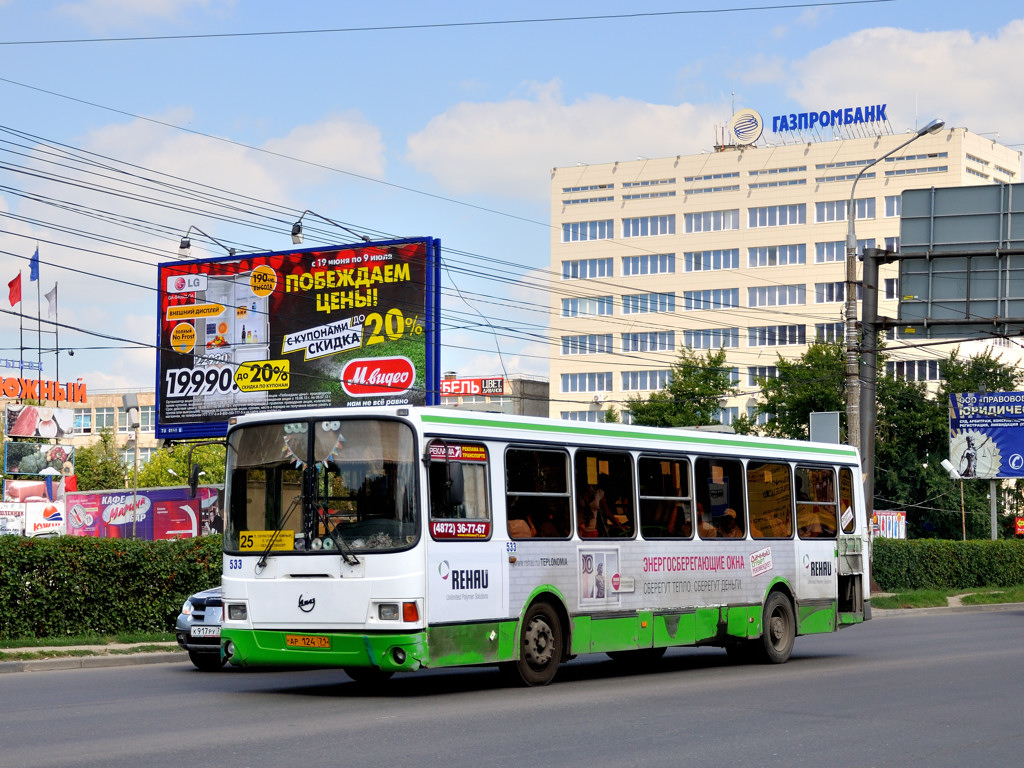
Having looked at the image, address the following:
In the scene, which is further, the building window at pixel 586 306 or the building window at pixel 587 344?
the building window at pixel 586 306

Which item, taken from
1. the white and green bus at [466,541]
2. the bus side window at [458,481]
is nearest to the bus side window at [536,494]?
the white and green bus at [466,541]

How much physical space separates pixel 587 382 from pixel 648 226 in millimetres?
13256

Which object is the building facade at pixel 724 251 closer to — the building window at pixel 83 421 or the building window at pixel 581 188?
the building window at pixel 581 188

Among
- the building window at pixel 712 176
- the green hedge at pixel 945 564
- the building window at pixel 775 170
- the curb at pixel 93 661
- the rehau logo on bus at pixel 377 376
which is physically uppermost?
the building window at pixel 712 176

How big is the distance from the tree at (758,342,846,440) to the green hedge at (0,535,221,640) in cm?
5466

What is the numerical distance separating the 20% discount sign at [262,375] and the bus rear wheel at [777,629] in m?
20.4

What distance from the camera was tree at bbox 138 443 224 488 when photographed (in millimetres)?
101656

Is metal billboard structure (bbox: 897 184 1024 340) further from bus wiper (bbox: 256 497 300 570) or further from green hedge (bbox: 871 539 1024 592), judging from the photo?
bus wiper (bbox: 256 497 300 570)

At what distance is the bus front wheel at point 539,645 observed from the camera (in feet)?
48.2

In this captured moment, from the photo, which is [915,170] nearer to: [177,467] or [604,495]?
[177,467]

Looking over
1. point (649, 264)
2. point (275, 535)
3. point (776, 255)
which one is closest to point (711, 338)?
point (776, 255)

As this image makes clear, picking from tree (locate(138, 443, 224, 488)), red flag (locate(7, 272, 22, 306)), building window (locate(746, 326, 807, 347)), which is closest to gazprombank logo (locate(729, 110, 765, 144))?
building window (locate(746, 326, 807, 347))

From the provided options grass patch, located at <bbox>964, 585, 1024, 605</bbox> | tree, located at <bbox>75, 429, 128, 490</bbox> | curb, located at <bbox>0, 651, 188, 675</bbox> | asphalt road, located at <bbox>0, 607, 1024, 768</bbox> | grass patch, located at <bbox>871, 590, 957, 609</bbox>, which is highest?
tree, located at <bbox>75, 429, 128, 490</bbox>

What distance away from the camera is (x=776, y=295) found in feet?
360
